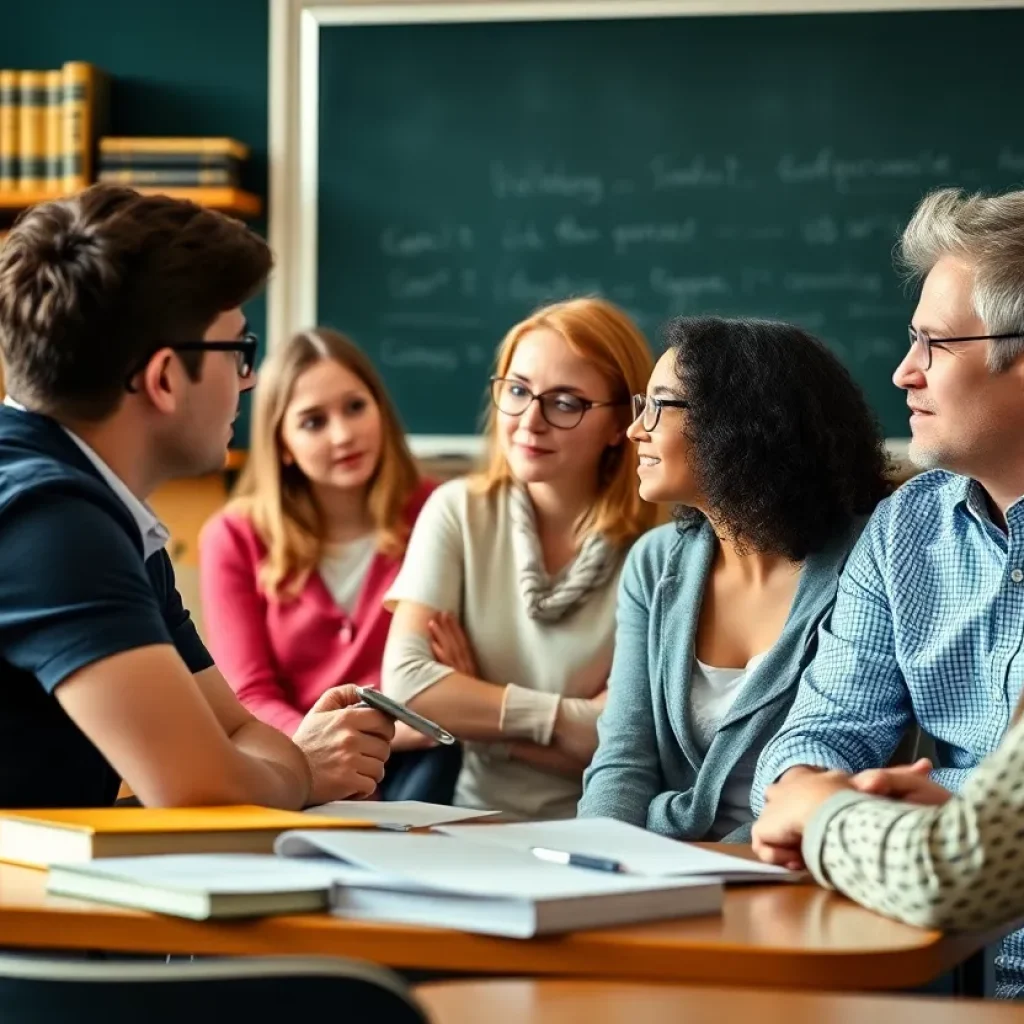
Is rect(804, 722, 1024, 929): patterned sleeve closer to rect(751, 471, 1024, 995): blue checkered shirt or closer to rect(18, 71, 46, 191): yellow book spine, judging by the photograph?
rect(751, 471, 1024, 995): blue checkered shirt

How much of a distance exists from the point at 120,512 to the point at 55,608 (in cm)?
16

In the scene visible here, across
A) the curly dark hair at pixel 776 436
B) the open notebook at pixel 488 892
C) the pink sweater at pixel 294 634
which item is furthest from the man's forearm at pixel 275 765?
the pink sweater at pixel 294 634

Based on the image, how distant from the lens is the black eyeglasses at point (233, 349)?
5.56ft

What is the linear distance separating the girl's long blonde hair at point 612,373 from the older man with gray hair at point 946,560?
2.50 ft

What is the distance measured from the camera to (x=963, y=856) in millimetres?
1200

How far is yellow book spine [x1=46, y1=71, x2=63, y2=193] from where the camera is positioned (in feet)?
14.5

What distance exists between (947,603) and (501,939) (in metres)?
0.97

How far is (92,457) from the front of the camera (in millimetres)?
1672

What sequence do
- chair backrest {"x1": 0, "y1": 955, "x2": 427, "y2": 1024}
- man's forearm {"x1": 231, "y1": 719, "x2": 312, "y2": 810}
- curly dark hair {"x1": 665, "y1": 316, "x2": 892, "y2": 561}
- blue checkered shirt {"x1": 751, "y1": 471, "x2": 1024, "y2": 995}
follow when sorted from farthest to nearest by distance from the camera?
curly dark hair {"x1": 665, "y1": 316, "x2": 892, "y2": 561}
blue checkered shirt {"x1": 751, "y1": 471, "x2": 1024, "y2": 995}
man's forearm {"x1": 231, "y1": 719, "x2": 312, "y2": 810}
chair backrest {"x1": 0, "y1": 955, "x2": 427, "y2": 1024}

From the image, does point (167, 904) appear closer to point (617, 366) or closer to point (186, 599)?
point (617, 366)

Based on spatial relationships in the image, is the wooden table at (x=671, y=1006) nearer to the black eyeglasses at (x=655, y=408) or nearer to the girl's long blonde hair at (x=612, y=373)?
the black eyeglasses at (x=655, y=408)

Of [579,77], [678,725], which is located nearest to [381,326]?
[579,77]

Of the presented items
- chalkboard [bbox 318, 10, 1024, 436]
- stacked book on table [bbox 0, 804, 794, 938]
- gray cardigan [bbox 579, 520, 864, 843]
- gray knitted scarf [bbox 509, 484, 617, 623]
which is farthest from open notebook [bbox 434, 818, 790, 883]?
chalkboard [bbox 318, 10, 1024, 436]

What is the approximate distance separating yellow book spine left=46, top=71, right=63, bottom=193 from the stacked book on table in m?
3.37
